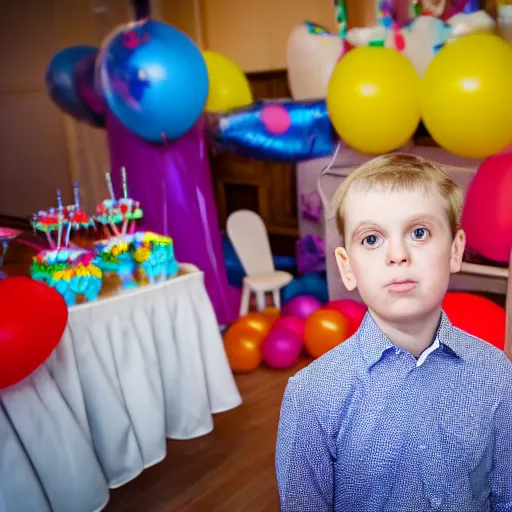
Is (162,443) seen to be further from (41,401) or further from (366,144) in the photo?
(366,144)

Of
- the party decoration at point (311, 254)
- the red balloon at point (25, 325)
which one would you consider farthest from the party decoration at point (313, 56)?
the red balloon at point (25, 325)

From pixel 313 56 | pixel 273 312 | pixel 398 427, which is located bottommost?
pixel 273 312

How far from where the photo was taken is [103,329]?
1.76 m

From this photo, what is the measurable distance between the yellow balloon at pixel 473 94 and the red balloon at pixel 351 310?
0.89 metres

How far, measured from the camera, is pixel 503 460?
30.5 inches

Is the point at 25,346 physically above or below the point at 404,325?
below

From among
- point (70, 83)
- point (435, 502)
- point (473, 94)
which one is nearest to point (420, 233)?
point (435, 502)

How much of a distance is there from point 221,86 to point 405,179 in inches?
88.8

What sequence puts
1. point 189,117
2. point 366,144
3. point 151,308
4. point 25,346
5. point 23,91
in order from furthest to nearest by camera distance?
point 23,91 < point 189,117 < point 366,144 < point 151,308 < point 25,346

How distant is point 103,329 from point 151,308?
19cm

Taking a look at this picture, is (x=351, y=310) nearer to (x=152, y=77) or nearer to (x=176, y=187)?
(x=176, y=187)

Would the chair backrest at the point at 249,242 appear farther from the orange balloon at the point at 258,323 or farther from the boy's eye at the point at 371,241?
the boy's eye at the point at 371,241

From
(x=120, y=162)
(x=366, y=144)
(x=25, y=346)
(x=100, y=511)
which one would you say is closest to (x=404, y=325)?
(x=25, y=346)

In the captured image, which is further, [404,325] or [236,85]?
[236,85]
